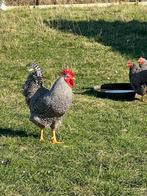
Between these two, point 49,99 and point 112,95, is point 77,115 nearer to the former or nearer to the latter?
point 112,95

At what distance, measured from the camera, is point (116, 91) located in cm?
1055

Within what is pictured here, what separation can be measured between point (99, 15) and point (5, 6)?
3.17 meters

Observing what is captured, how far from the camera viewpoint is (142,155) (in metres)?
7.15

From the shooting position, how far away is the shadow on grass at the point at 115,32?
1460 centimetres

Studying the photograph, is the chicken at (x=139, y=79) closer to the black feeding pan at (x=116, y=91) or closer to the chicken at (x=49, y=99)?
the black feeding pan at (x=116, y=91)

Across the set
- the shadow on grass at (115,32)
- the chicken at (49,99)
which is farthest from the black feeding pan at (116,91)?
the shadow on grass at (115,32)

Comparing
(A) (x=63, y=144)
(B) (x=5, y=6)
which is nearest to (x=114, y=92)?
(A) (x=63, y=144)

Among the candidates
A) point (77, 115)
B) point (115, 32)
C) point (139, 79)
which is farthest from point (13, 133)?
point (115, 32)

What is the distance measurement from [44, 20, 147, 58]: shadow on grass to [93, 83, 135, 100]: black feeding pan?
10.1ft

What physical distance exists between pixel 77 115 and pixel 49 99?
181 centimetres

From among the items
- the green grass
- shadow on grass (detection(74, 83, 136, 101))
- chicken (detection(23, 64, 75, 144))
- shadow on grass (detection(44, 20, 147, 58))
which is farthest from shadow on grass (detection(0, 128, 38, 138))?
shadow on grass (detection(44, 20, 147, 58))

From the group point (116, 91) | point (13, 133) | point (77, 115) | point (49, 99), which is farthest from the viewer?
point (116, 91)

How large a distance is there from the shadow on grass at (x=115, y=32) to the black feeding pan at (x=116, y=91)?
3.07 meters

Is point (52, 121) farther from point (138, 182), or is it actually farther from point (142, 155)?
point (138, 182)
